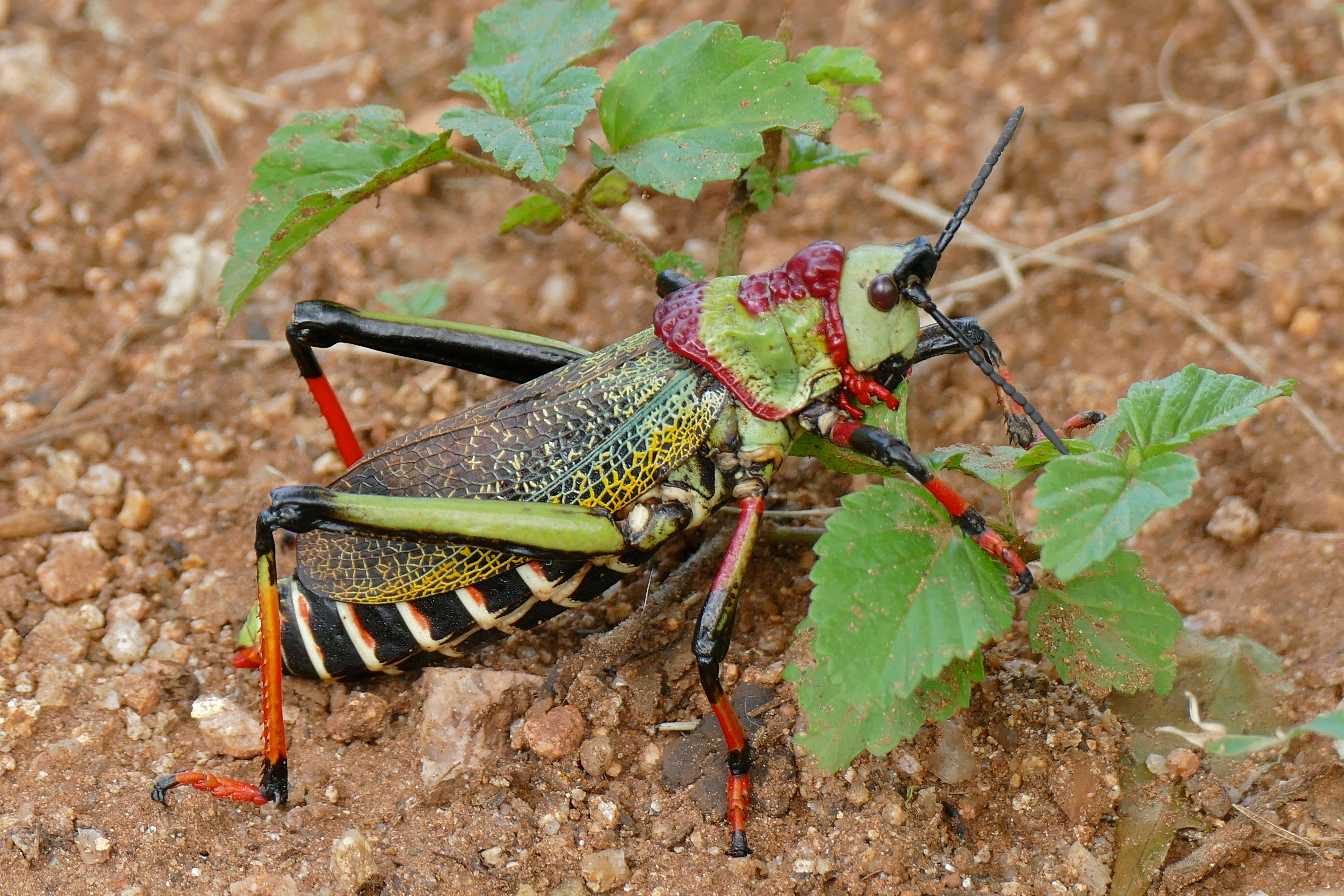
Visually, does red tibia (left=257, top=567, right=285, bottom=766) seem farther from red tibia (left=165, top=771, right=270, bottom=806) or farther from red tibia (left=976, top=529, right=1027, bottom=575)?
red tibia (left=976, top=529, right=1027, bottom=575)

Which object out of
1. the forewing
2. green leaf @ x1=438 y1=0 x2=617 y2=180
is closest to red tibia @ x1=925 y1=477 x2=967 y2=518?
the forewing

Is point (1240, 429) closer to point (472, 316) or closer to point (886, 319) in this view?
point (886, 319)

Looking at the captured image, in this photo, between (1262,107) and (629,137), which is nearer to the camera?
(629,137)

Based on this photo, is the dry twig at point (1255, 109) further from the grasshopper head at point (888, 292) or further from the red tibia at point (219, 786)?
the red tibia at point (219, 786)

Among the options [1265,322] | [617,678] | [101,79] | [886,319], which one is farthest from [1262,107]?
[101,79]

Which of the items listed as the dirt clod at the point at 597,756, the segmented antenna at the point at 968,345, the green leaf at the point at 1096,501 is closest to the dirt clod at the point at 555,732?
the dirt clod at the point at 597,756

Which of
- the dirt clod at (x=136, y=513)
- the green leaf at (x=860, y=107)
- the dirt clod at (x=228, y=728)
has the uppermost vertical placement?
the green leaf at (x=860, y=107)

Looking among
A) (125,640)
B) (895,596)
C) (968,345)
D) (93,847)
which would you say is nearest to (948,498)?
(895,596)
